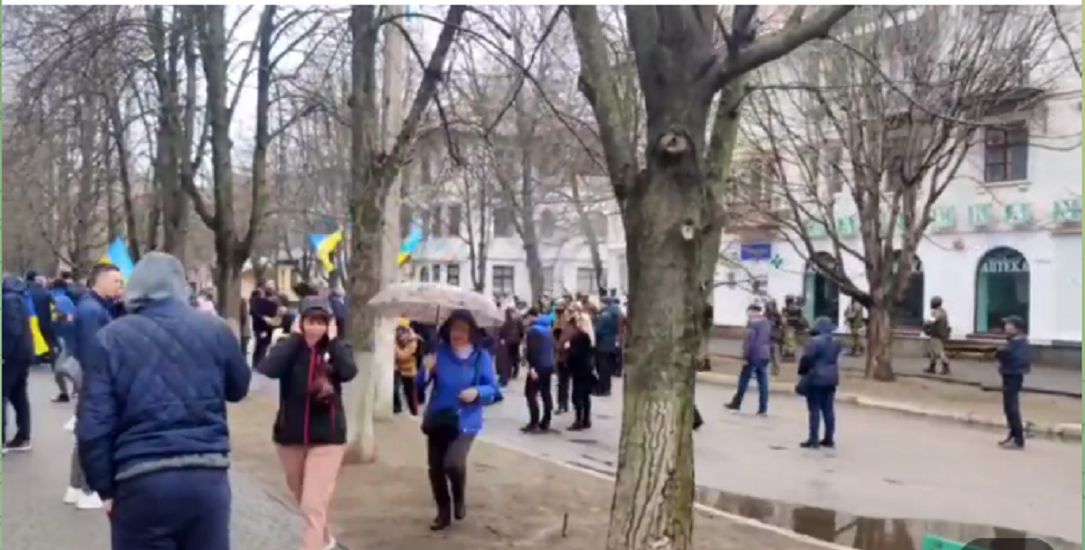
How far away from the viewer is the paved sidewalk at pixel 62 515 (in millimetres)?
7520

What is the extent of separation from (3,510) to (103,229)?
3586cm

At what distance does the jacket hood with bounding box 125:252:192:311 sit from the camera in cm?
461

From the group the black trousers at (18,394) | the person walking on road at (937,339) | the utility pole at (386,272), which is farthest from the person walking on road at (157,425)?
the person walking on road at (937,339)

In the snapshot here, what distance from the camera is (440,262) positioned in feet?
225

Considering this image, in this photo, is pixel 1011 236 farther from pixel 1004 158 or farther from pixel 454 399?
A: pixel 454 399

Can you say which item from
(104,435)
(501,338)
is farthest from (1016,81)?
(104,435)

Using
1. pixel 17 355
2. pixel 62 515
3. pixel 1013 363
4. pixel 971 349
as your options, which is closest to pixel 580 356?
pixel 1013 363

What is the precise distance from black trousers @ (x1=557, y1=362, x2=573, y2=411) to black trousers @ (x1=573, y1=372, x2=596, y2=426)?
0.53 meters

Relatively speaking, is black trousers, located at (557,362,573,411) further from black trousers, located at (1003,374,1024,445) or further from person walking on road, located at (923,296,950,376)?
person walking on road, located at (923,296,950,376)

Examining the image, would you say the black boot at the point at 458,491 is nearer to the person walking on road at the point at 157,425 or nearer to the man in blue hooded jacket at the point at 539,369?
the person walking on road at the point at 157,425

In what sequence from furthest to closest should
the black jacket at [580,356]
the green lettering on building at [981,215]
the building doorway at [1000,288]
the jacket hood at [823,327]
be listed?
the green lettering on building at [981,215] → the building doorway at [1000,288] → the black jacket at [580,356] → the jacket hood at [823,327]

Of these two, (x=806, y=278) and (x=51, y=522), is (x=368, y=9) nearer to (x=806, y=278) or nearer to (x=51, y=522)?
(x=51, y=522)

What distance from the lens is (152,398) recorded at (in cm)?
440

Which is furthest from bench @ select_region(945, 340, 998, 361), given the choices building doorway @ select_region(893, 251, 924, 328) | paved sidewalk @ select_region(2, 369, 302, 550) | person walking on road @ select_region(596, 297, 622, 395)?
paved sidewalk @ select_region(2, 369, 302, 550)
